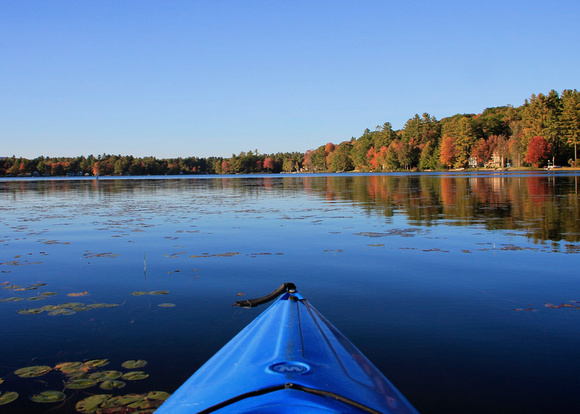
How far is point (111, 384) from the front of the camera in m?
3.69

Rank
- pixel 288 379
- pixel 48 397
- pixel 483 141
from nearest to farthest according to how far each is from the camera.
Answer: pixel 288 379 → pixel 48 397 → pixel 483 141

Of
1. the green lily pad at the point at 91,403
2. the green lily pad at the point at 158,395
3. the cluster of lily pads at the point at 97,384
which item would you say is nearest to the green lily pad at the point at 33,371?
the cluster of lily pads at the point at 97,384

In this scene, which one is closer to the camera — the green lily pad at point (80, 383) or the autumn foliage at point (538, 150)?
the green lily pad at point (80, 383)

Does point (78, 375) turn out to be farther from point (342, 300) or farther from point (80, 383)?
point (342, 300)

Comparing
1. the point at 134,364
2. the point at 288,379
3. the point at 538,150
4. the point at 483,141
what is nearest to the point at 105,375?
the point at 134,364

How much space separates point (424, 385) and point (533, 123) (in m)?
108

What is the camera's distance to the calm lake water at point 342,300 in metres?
3.79

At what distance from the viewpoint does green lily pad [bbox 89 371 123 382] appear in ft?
12.5

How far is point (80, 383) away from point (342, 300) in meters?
3.40

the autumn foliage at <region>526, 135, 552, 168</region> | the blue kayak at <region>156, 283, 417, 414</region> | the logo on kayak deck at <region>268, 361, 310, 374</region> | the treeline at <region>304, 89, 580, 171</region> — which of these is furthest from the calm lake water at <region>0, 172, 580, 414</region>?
the treeline at <region>304, 89, 580, 171</region>

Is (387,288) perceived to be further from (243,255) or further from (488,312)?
(243,255)

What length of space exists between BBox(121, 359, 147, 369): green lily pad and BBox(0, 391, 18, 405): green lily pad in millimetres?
856

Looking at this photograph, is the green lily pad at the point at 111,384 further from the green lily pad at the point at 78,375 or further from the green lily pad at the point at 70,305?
the green lily pad at the point at 70,305

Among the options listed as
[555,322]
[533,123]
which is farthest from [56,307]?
[533,123]
